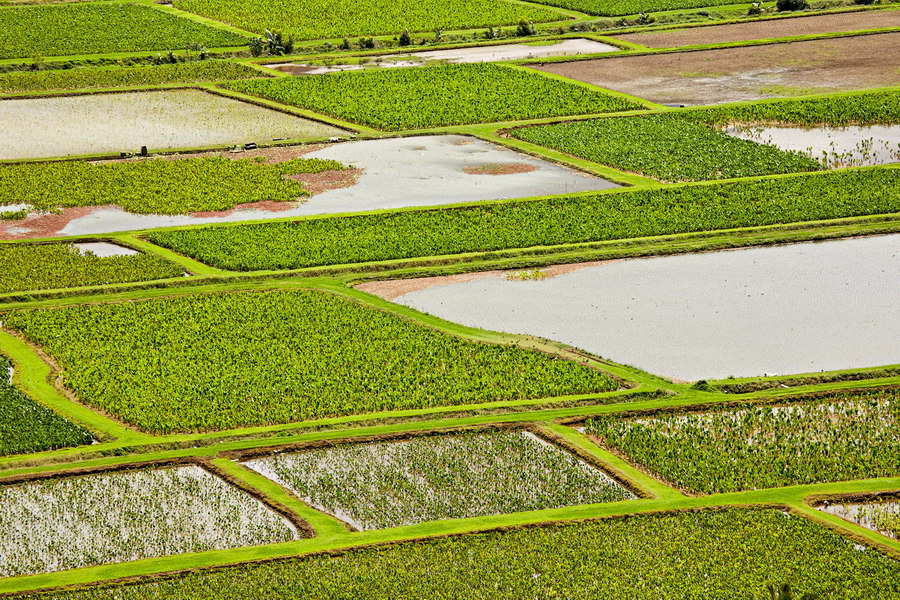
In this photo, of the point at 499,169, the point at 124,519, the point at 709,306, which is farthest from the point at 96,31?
the point at 124,519

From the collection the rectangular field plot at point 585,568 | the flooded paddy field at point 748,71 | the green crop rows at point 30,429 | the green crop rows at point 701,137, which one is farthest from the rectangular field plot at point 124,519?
the flooded paddy field at point 748,71

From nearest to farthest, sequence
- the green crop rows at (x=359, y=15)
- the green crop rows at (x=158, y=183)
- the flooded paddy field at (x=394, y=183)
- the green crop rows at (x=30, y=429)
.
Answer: the green crop rows at (x=30, y=429), the flooded paddy field at (x=394, y=183), the green crop rows at (x=158, y=183), the green crop rows at (x=359, y=15)

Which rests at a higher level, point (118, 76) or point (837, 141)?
point (118, 76)

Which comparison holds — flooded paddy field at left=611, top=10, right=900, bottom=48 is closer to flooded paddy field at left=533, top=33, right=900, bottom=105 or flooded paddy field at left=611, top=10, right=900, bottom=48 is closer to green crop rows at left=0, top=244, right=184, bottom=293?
flooded paddy field at left=533, top=33, right=900, bottom=105

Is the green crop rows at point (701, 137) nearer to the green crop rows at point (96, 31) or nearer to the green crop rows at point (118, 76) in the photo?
the green crop rows at point (118, 76)

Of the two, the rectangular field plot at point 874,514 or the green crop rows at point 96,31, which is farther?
the green crop rows at point 96,31

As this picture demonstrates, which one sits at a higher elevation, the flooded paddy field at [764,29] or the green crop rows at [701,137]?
the flooded paddy field at [764,29]

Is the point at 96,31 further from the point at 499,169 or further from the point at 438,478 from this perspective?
the point at 438,478

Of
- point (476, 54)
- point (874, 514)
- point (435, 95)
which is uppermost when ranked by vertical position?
point (476, 54)
